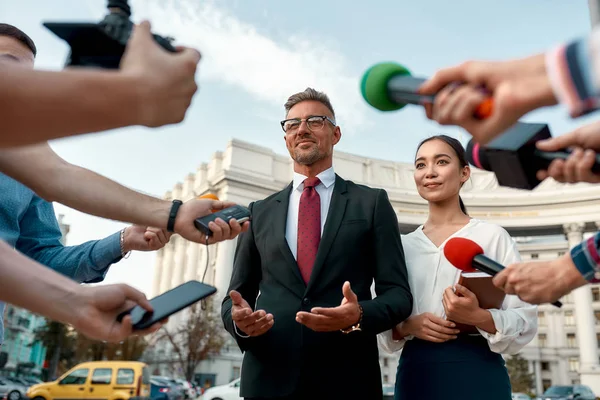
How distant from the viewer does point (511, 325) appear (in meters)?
2.52

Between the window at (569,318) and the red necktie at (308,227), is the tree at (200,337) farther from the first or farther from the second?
the window at (569,318)

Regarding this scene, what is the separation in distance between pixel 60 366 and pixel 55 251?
52.4 meters

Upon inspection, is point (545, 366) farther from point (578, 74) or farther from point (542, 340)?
point (578, 74)

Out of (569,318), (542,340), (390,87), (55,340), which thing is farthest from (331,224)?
(542,340)

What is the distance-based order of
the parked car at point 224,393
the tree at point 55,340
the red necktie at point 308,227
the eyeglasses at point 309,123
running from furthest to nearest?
the tree at point 55,340
the parked car at point 224,393
the eyeglasses at point 309,123
the red necktie at point 308,227

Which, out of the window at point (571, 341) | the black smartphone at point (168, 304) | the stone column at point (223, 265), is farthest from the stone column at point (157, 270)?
the black smartphone at point (168, 304)

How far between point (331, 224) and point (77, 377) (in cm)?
1501

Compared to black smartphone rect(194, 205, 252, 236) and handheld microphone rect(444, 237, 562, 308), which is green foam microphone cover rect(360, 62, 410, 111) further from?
handheld microphone rect(444, 237, 562, 308)

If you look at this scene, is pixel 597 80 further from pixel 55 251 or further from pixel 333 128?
pixel 55 251

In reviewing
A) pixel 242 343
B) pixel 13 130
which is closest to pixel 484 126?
pixel 13 130

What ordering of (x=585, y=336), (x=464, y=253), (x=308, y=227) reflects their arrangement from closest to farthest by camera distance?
1. (x=464, y=253)
2. (x=308, y=227)
3. (x=585, y=336)

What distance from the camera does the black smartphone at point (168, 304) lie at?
156cm

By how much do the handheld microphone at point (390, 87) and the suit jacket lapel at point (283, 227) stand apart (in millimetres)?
1340

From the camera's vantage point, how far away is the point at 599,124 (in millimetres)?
1707
